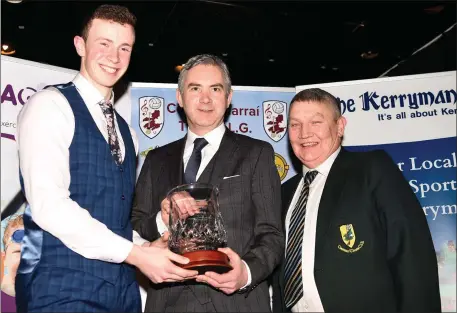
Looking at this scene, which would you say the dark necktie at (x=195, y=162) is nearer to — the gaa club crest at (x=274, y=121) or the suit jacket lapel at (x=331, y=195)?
the suit jacket lapel at (x=331, y=195)

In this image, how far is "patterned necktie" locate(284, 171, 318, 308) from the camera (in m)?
3.04

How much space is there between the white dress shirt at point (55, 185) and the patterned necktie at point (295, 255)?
1.19 metres

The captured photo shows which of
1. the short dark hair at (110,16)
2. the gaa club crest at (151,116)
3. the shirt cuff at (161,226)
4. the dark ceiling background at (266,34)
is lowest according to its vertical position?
the shirt cuff at (161,226)

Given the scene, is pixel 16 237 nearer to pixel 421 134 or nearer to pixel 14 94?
pixel 14 94

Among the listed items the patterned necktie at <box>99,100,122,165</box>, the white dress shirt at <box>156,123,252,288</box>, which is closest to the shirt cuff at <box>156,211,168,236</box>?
the white dress shirt at <box>156,123,252,288</box>

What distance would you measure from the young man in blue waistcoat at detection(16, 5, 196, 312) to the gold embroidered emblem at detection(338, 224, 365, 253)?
43.5 inches

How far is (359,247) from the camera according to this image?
296 centimetres

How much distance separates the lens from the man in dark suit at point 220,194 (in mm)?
2438

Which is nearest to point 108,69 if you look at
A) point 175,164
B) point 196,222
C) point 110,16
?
point 110,16

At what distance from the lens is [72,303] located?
2.23 meters

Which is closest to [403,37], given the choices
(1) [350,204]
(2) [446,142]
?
(2) [446,142]

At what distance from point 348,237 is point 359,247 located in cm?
8

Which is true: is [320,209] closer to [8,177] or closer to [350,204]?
[350,204]

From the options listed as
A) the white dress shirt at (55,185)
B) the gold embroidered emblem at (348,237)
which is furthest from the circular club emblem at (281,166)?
the white dress shirt at (55,185)
